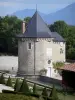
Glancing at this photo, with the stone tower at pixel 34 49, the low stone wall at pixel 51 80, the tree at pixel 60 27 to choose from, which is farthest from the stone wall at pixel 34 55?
the tree at pixel 60 27

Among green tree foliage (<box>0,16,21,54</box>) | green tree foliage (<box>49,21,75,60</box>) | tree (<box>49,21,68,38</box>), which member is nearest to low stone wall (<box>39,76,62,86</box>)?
green tree foliage (<box>49,21,75,60</box>)

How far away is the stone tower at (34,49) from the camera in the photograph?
3269 cm

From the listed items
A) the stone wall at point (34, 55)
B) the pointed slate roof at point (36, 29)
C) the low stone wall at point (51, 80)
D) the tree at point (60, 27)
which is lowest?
the low stone wall at point (51, 80)

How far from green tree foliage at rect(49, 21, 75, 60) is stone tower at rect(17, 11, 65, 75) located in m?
18.2

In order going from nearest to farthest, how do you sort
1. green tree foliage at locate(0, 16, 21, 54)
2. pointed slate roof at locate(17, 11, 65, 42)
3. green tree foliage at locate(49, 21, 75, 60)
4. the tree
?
1. pointed slate roof at locate(17, 11, 65, 42)
2. green tree foliage at locate(49, 21, 75, 60)
3. green tree foliage at locate(0, 16, 21, 54)
4. the tree

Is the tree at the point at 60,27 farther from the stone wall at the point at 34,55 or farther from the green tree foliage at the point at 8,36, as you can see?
the stone wall at the point at 34,55

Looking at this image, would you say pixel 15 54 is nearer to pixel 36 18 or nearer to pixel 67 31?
pixel 67 31

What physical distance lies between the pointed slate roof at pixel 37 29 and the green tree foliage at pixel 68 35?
18.0 metres

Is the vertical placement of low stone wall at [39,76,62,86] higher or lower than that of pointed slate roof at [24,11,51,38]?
lower

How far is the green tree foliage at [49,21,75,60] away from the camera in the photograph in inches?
2013

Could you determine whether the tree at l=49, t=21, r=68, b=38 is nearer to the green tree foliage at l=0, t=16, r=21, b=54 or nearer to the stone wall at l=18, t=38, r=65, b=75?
the green tree foliage at l=0, t=16, r=21, b=54

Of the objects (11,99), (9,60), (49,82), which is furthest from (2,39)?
(11,99)

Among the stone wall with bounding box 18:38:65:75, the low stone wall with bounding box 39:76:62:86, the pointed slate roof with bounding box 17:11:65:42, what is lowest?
the low stone wall with bounding box 39:76:62:86

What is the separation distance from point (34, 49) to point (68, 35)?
26.0m
